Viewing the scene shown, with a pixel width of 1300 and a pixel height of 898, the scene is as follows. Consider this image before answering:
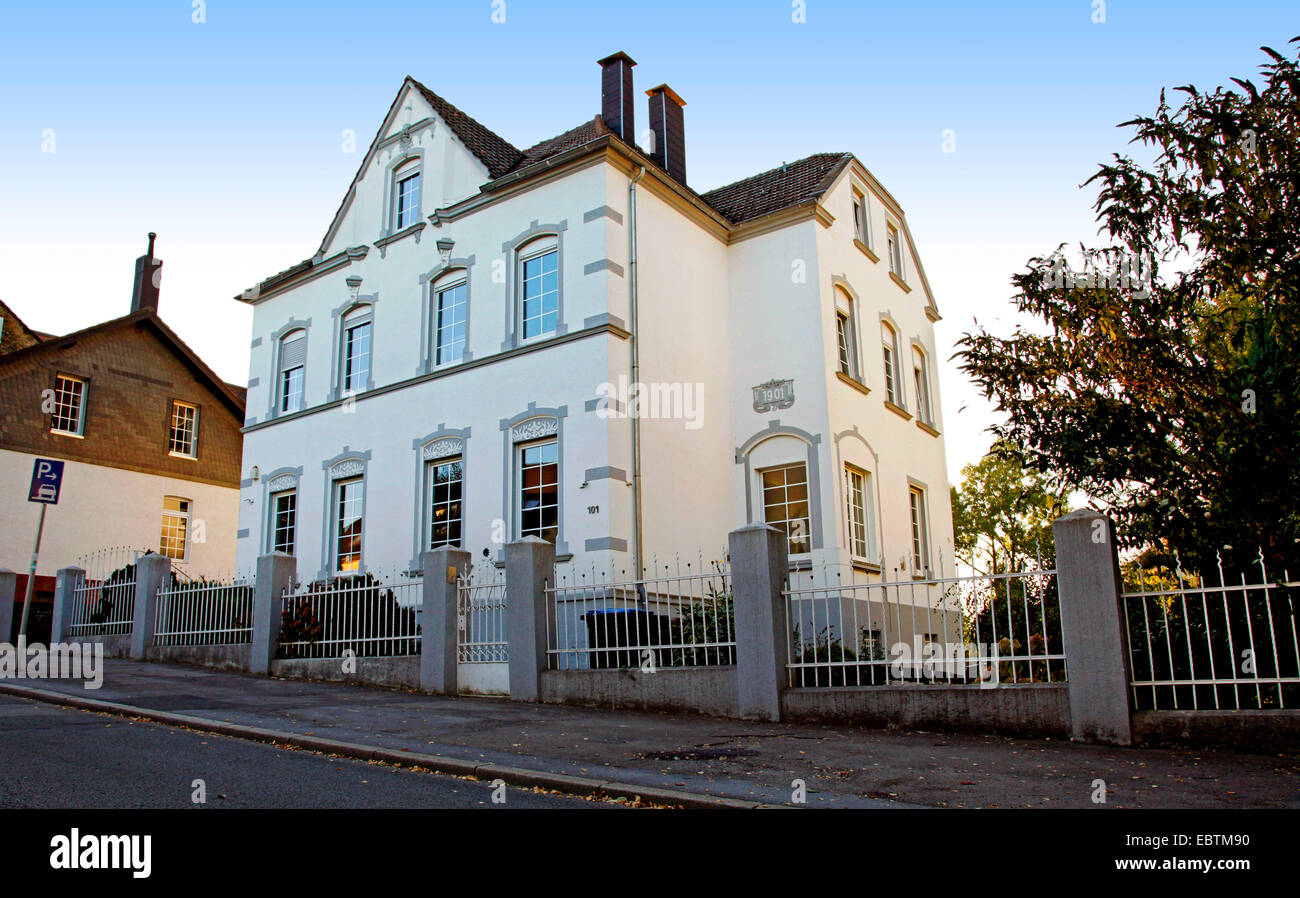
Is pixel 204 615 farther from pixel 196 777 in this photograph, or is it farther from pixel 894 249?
pixel 894 249

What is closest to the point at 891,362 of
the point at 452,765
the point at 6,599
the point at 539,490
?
the point at 539,490

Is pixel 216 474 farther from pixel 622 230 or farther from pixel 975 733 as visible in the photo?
pixel 975 733

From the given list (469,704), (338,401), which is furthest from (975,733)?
(338,401)

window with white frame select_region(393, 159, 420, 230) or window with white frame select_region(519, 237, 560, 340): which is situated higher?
window with white frame select_region(393, 159, 420, 230)

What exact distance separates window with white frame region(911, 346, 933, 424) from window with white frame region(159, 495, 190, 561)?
21.0 m

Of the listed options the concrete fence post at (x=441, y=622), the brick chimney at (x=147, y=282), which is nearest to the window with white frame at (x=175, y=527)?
the brick chimney at (x=147, y=282)

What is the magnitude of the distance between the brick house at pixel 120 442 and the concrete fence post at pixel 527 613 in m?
17.3

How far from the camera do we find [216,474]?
31.0 metres

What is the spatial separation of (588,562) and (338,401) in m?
7.87

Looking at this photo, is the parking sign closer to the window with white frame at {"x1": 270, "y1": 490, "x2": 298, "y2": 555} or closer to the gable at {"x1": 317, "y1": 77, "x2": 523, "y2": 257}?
the window with white frame at {"x1": 270, "y1": 490, "x2": 298, "y2": 555}

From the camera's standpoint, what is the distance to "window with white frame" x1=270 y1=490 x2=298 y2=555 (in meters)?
21.2

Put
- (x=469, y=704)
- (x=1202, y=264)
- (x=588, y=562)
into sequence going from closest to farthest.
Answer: (x=1202, y=264) → (x=469, y=704) → (x=588, y=562)

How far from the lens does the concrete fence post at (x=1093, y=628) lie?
8.62 metres

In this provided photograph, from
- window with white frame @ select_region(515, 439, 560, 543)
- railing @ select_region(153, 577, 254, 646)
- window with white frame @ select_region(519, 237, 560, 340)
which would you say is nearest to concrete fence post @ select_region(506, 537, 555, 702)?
window with white frame @ select_region(515, 439, 560, 543)
